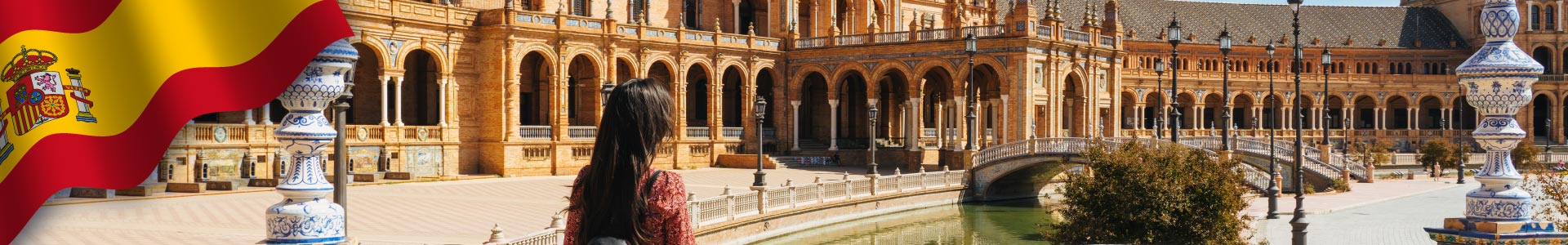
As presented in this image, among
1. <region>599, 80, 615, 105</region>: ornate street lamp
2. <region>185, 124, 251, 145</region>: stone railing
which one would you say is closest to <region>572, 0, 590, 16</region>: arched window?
<region>599, 80, 615, 105</region>: ornate street lamp

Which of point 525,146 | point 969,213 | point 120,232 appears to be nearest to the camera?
point 120,232

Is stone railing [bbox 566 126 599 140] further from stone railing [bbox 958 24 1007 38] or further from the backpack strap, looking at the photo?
the backpack strap

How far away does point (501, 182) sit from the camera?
113 feet

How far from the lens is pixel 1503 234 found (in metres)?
10.2

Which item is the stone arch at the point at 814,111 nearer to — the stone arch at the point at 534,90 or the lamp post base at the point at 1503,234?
the stone arch at the point at 534,90

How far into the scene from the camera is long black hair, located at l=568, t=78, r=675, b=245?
4.45 metres

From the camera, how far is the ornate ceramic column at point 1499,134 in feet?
33.7

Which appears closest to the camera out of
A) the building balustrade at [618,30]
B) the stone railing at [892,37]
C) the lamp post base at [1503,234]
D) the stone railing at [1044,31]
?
the lamp post base at [1503,234]

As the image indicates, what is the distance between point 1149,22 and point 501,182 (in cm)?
4863

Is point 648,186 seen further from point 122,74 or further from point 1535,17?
point 1535,17

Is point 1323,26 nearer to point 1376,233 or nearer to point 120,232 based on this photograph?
point 1376,233

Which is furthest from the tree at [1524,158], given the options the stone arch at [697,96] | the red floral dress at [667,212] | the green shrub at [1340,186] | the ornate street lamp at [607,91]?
the red floral dress at [667,212]

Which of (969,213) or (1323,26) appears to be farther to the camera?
(1323,26)

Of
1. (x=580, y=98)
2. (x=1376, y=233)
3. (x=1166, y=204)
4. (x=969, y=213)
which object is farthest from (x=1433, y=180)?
(x=1166, y=204)
